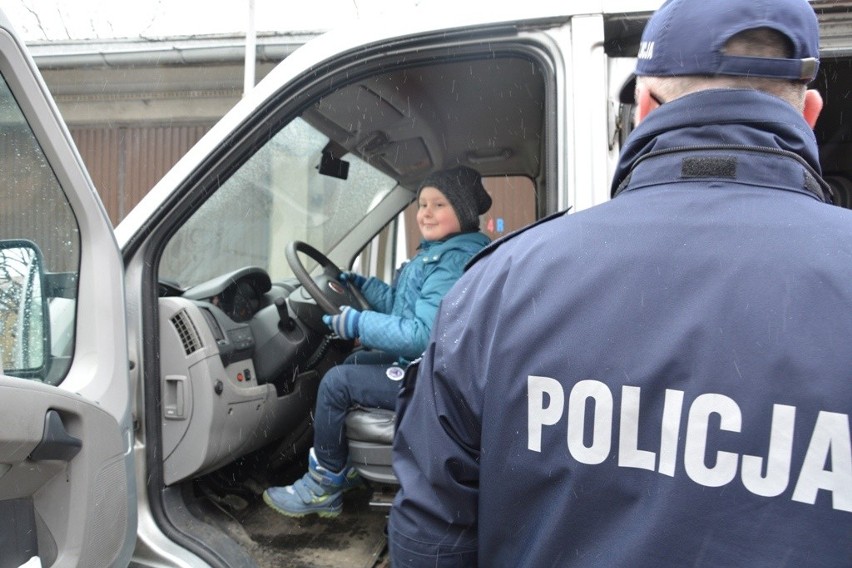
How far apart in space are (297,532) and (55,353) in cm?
122

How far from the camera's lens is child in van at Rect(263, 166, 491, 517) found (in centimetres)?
236

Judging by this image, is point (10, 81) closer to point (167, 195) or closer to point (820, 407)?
point (167, 195)

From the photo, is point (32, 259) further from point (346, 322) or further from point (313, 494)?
point (313, 494)

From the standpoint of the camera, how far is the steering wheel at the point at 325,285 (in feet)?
8.44

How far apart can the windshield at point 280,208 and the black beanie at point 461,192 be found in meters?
0.51

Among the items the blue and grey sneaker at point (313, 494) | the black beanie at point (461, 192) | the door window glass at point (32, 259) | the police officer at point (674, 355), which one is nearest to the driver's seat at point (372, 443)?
the blue and grey sneaker at point (313, 494)

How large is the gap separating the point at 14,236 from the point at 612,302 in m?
1.17

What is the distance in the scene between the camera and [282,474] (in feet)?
9.25

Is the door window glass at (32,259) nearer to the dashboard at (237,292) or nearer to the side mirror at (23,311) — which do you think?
the side mirror at (23,311)

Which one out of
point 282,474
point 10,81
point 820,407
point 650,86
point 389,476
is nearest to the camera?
point 820,407

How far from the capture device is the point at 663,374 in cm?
86

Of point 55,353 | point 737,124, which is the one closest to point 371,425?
point 55,353

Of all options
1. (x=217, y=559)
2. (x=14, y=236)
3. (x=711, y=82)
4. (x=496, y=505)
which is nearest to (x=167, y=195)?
(x=14, y=236)

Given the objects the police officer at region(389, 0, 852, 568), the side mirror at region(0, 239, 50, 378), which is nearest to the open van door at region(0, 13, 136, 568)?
the side mirror at region(0, 239, 50, 378)
